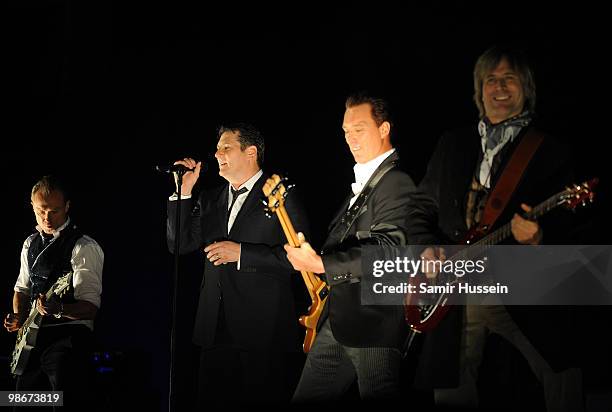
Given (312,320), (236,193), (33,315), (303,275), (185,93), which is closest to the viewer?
(312,320)

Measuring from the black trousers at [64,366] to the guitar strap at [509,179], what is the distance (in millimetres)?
2643

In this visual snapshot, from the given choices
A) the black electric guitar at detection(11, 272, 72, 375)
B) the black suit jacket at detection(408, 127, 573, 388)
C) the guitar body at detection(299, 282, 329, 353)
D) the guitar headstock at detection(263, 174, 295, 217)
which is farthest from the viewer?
the black electric guitar at detection(11, 272, 72, 375)

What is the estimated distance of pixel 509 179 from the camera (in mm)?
3436

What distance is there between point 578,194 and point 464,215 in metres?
0.53

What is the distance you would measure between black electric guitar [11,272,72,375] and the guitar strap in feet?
9.10

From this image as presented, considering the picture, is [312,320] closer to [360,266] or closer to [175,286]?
[360,266]

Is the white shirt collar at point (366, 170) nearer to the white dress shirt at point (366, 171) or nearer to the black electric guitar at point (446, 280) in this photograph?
the white dress shirt at point (366, 171)

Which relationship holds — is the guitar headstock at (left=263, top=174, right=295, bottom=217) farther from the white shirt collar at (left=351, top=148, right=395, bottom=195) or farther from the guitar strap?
the guitar strap

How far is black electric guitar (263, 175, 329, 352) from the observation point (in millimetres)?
4086

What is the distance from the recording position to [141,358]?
17.1ft

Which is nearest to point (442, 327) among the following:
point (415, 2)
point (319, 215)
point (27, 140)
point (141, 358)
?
point (319, 215)

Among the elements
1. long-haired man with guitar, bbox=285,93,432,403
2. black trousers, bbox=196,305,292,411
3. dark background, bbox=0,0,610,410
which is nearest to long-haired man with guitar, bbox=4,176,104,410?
dark background, bbox=0,0,610,410

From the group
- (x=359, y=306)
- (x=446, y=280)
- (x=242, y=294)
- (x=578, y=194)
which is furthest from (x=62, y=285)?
(x=578, y=194)

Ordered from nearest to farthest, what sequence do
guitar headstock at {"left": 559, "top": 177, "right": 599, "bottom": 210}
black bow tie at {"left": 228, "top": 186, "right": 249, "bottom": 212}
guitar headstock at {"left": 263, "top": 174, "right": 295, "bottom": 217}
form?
guitar headstock at {"left": 559, "top": 177, "right": 599, "bottom": 210}, guitar headstock at {"left": 263, "top": 174, "right": 295, "bottom": 217}, black bow tie at {"left": 228, "top": 186, "right": 249, "bottom": 212}
